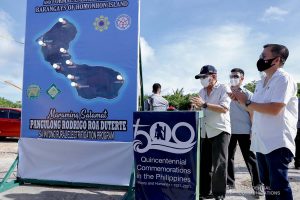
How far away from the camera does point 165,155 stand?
4.02 m

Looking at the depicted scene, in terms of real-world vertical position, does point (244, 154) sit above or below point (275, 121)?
below

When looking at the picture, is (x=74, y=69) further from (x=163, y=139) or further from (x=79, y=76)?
(x=163, y=139)

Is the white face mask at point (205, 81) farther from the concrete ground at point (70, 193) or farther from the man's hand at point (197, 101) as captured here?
the concrete ground at point (70, 193)

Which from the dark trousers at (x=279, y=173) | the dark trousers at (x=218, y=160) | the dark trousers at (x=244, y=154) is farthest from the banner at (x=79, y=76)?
the dark trousers at (x=279, y=173)

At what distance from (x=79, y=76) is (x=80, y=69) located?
110 mm

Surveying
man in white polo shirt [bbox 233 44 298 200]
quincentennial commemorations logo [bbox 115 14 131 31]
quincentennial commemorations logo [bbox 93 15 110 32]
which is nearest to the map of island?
quincentennial commemorations logo [bbox 93 15 110 32]

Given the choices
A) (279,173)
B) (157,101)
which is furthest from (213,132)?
(157,101)

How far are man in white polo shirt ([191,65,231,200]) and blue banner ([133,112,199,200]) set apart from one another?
22.9 inches

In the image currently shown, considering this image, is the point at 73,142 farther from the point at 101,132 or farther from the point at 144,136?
the point at 144,136

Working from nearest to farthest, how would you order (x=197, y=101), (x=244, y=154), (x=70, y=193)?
(x=197, y=101) → (x=70, y=193) → (x=244, y=154)

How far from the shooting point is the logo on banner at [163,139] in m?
3.92

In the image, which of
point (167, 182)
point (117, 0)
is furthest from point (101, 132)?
point (117, 0)

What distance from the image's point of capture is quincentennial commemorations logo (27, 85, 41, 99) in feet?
18.3

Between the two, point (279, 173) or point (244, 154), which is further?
point (244, 154)
